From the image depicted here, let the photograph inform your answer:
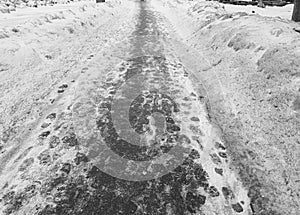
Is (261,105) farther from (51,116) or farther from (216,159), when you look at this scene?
(51,116)

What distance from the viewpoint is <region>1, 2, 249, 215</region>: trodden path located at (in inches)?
95.2

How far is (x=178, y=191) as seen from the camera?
8.39 ft

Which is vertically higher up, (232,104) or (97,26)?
(232,104)

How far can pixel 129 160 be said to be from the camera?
2.96 m

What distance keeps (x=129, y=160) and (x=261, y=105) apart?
249 cm

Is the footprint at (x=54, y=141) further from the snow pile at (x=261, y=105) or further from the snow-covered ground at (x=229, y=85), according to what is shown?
the snow pile at (x=261, y=105)

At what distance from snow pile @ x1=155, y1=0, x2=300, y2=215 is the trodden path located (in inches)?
10.1

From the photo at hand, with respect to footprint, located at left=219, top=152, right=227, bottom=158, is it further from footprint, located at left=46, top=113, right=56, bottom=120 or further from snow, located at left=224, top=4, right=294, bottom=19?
snow, located at left=224, top=4, right=294, bottom=19

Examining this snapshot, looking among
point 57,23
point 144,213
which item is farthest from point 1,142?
point 57,23

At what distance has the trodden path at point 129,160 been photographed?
242 centimetres

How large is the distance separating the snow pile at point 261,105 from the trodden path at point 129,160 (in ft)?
0.84

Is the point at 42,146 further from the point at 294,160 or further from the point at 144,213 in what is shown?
the point at 294,160

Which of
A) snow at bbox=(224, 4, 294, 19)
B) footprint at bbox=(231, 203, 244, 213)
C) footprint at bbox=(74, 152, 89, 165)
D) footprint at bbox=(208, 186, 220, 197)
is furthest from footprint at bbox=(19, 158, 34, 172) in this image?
snow at bbox=(224, 4, 294, 19)

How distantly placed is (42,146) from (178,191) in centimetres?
187
